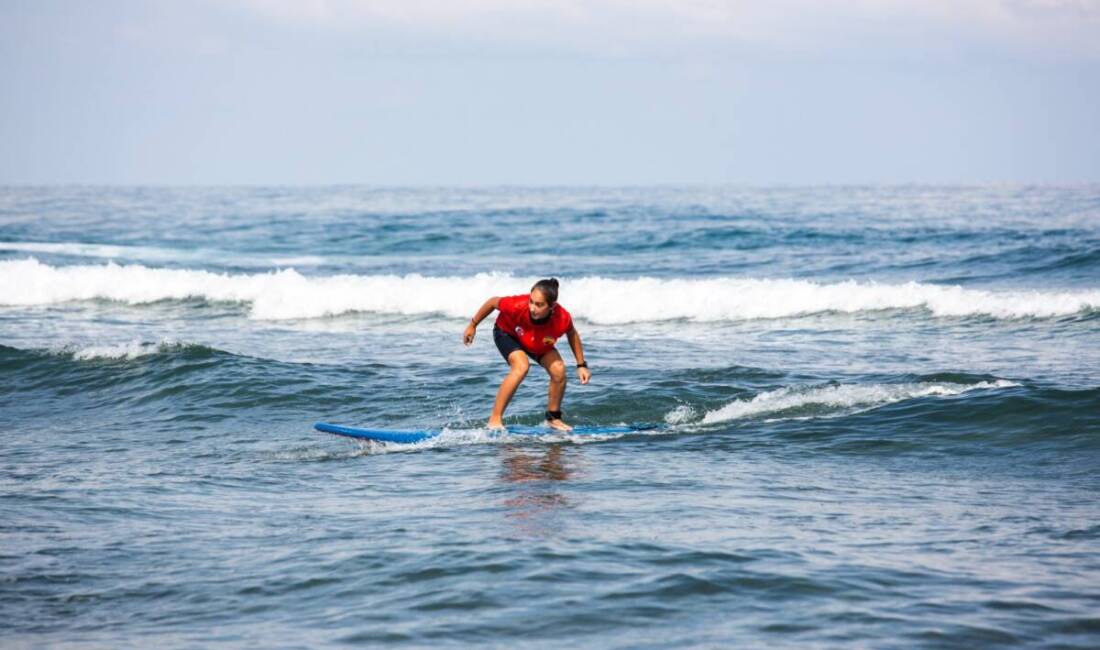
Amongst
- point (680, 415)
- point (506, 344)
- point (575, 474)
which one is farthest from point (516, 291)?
point (575, 474)

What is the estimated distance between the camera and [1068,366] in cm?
1466

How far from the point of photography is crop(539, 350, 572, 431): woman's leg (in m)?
11.0

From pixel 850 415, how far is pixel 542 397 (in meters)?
3.58

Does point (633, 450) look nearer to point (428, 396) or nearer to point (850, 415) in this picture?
point (850, 415)

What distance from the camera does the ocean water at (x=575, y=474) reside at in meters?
6.14

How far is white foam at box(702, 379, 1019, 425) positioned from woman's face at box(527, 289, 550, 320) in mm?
2130

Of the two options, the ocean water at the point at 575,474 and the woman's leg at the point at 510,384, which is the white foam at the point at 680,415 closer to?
the ocean water at the point at 575,474

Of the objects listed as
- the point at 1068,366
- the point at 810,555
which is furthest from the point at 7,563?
the point at 1068,366

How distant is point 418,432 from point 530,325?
4.50 feet

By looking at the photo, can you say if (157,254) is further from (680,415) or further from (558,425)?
(558,425)

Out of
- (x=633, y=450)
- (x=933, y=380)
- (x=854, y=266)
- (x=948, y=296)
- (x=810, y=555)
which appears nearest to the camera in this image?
(x=810, y=555)

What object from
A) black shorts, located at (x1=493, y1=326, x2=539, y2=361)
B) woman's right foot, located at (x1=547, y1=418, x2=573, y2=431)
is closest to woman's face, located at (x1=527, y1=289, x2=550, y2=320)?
black shorts, located at (x1=493, y1=326, x2=539, y2=361)

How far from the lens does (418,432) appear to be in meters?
11.0

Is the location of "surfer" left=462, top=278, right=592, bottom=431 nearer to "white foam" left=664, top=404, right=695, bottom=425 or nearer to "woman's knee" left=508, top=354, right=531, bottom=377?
"woman's knee" left=508, top=354, right=531, bottom=377
